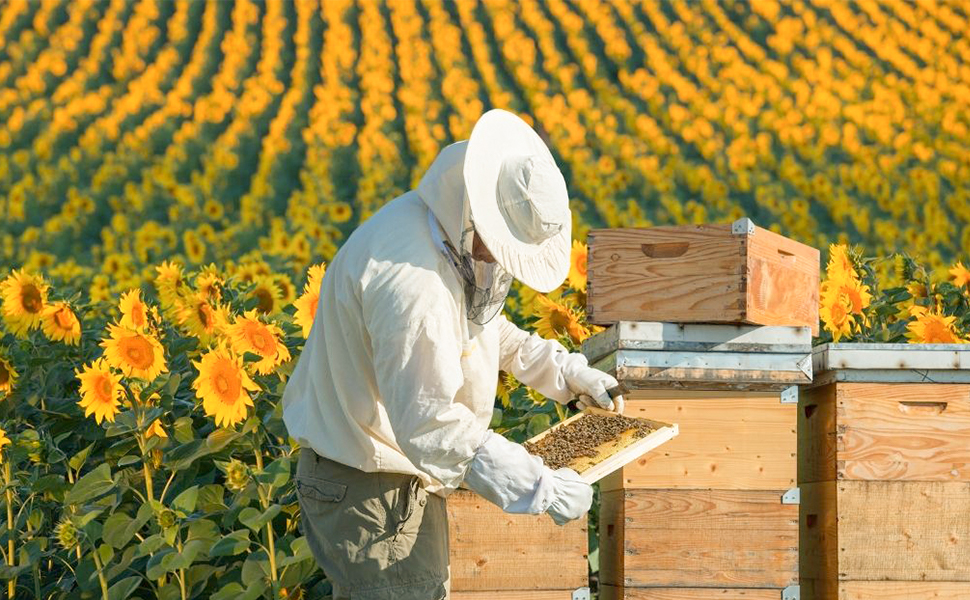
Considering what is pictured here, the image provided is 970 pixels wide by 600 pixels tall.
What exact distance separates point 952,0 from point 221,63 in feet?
25.0

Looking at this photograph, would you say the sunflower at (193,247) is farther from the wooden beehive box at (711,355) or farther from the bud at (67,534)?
the wooden beehive box at (711,355)

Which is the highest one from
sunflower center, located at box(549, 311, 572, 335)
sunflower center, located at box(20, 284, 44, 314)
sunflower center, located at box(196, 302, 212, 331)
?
sunflower center, located at box(20, 284, 44, 314)

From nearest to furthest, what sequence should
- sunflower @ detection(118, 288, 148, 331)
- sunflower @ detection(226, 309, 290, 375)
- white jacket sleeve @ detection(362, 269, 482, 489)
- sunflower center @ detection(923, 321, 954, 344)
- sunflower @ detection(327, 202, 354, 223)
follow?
white jacket sleeve @ detection(362, 269, 482, 489), sunflower @ detection(226, 309, 290, 375), sunflower @ detection(118, 288, 148, 331), sunflower center @ detection(923, 321, 954, 344), sunflower @ detection(327, 202, 354, 223)

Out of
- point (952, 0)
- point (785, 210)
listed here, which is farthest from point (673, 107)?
point (952, 0)

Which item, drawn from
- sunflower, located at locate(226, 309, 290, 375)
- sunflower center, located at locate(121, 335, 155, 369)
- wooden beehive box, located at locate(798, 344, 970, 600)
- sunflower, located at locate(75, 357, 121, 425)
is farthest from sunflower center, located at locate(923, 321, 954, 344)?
sunflower, located at locate(75, 357, 121, 425)

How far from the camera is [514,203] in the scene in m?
3.09

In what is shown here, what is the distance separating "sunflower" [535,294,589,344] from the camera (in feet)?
16.9

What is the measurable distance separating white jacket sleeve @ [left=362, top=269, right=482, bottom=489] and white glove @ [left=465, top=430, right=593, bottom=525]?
0.03m

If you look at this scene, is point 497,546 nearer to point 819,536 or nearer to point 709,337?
point 709,337

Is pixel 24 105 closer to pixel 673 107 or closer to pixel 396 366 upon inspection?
pixel 673 107

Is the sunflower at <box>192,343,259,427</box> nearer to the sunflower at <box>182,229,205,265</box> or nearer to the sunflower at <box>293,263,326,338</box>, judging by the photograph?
the sunflower at <box>293,263,326,338</box>

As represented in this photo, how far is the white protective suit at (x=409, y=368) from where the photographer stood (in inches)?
116

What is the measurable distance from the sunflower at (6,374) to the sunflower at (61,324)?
19 cm

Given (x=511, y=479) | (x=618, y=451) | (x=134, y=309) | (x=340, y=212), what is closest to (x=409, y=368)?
(x=511, y=479)
